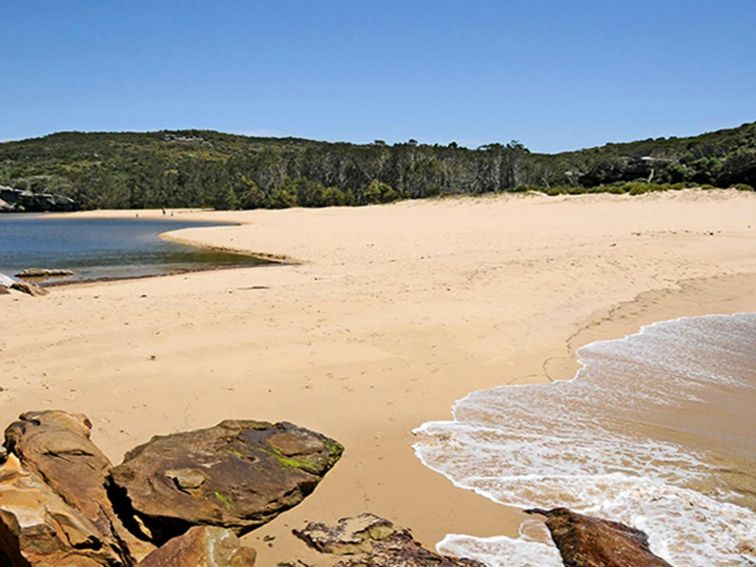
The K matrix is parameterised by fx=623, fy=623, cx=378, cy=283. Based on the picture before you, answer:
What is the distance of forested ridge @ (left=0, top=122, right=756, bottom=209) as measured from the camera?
179 feet

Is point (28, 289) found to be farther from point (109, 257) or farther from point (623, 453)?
point (623, 453)

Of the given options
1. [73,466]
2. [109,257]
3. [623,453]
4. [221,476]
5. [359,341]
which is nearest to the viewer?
[73,466]

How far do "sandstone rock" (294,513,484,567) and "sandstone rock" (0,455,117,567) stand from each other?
1.28 m

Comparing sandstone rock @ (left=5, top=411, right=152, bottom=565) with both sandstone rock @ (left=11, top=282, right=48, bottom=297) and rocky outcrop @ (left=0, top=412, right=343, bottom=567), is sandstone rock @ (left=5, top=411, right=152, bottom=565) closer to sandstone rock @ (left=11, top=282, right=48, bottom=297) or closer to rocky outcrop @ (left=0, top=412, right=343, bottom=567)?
rocky outcrop @ (left=0, top=412, right=343, bottom=567)

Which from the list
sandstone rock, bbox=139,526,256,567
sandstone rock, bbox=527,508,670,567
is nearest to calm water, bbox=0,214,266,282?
sandstone rock, bbox=139,526,256,567

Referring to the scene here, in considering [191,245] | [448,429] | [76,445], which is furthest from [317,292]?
[191,245]

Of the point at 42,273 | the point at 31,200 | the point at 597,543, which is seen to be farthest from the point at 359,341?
the point at 31,200

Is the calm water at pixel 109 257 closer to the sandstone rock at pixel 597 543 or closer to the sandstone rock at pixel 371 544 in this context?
the sandstone rock at pixel 371 544

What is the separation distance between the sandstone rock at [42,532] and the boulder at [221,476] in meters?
0.46

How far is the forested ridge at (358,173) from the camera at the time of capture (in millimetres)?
54469

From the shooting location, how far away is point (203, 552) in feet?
11.3

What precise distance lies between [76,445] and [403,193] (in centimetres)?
7371

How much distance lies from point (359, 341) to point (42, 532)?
613cm

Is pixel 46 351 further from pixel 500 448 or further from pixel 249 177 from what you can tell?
pixel 249 177
